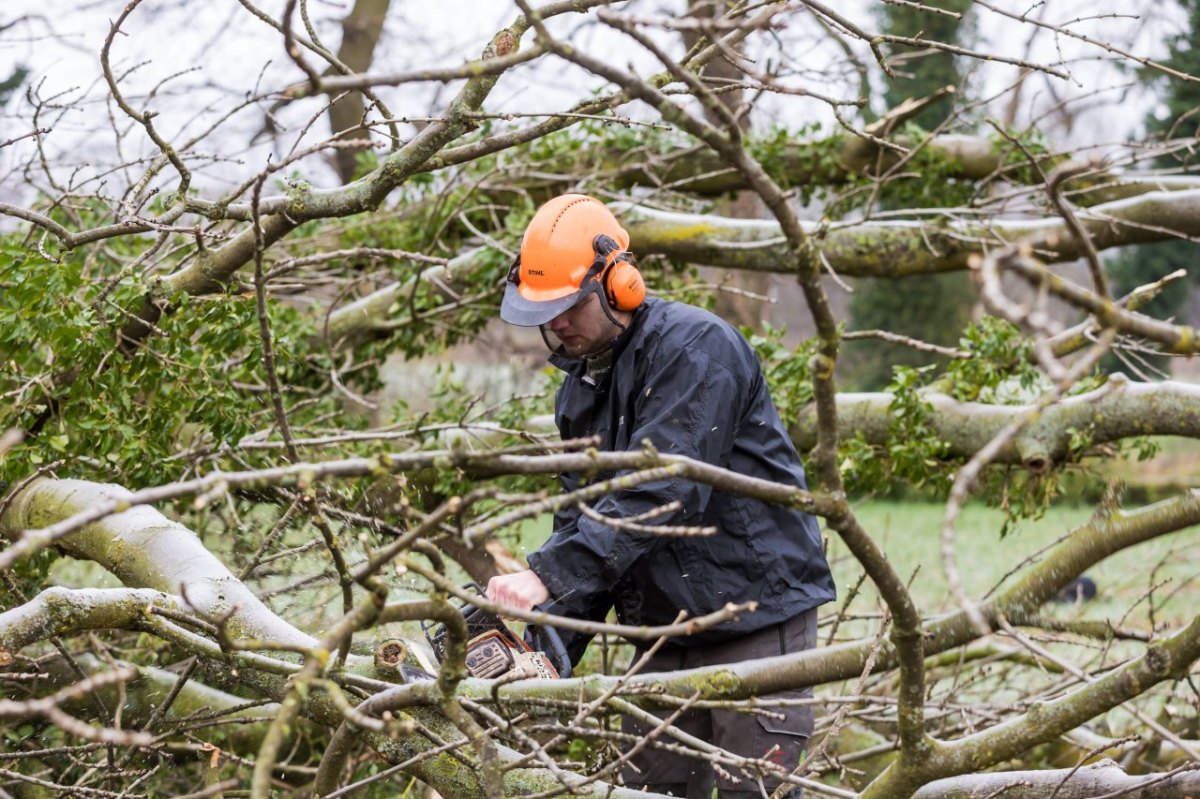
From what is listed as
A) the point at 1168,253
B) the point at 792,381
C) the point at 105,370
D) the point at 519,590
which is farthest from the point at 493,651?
the point at 1168,253

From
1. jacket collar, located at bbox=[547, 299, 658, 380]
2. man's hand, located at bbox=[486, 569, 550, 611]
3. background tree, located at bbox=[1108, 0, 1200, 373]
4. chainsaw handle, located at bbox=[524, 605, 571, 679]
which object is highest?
background tree, located at bbox=[1108, 0, 1200, 373]

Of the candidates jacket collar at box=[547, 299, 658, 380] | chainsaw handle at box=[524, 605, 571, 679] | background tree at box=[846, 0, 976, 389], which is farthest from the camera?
background tree at box=[846, 0, 976, 389]

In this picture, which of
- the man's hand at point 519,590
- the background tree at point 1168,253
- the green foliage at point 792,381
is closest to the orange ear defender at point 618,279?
the man's hand at point 519,590

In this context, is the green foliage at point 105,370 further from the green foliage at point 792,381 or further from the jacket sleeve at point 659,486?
the green foliage at point 792,381

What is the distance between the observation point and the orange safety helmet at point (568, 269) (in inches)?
129

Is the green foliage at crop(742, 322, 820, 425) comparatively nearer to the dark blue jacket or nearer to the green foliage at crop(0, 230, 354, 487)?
the dark blue jacket

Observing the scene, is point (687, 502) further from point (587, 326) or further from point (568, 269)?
point (568, 269)

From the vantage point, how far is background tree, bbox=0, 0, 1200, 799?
1.76 meters

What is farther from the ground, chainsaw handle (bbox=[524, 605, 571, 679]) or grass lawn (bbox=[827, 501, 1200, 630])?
chainsaw handle (bbox=[524, 605, 571, 679])

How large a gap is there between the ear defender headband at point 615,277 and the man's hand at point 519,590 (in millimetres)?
840

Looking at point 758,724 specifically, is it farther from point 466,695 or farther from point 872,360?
point 872,360

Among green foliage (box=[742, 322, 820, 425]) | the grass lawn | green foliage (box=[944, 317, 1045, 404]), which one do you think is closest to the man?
green foliage (box=[742, 322, 820, 425])

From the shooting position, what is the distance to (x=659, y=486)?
114 inches

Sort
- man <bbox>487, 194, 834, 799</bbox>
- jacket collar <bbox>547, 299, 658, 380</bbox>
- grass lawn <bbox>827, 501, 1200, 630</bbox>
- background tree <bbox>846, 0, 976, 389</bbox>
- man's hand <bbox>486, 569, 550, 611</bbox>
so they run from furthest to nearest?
background tree <bbox>846, 0, 976, 389</bbox> < grass lawn <bbox>827, 501, 1200, 630</bbox> < jacket collar <bbox>547, 299, 658, 380</bbox> < man <bbox>487, 194, 834, 799</bbox> < man's hand <bbox>486, 569, 550, 611</bbox>
